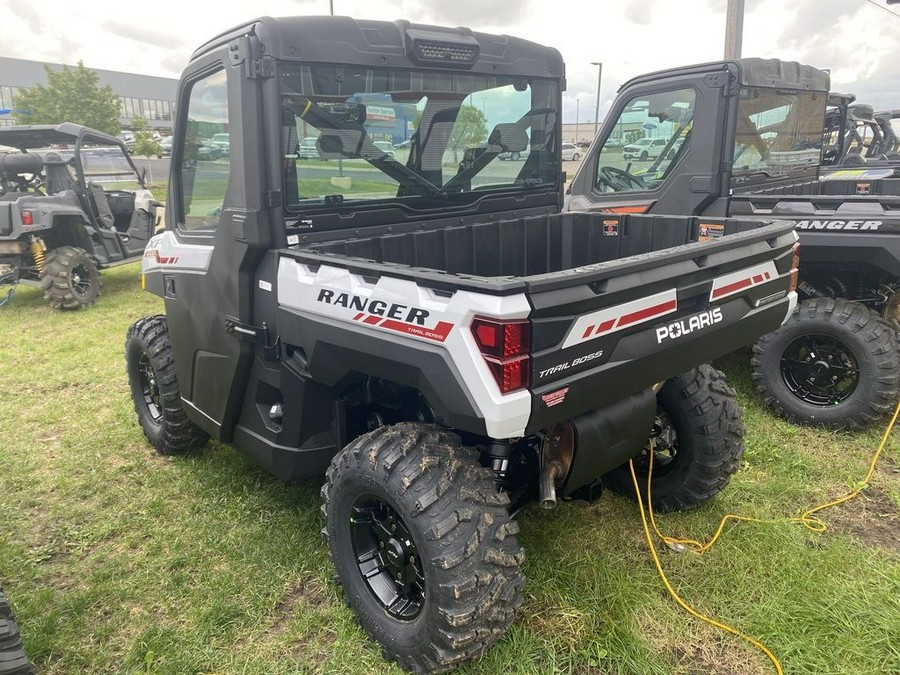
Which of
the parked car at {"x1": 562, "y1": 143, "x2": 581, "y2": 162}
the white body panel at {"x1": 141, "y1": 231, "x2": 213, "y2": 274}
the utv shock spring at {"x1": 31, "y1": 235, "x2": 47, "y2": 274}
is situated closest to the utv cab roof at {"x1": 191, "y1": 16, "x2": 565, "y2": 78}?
the white body panel at {"x1": 141, "y1": 231, "x2": 213, "y2": 274}

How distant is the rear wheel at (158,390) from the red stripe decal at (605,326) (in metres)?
2.60

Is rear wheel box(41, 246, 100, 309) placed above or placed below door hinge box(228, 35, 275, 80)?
below

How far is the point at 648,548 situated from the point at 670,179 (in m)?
2.97

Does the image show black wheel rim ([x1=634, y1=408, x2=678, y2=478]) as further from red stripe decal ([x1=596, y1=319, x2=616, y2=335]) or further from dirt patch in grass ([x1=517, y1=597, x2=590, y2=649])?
red stripe decal ([x1=596, y1=319, x2=616, y2=335])

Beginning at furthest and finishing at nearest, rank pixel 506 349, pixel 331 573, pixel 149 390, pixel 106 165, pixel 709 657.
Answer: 1. pixel 106 165
2. pixel 149 390
3. pixel 331 573
4. pixel 709 657
5. pixel 506 349

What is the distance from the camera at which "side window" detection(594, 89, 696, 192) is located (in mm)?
4883

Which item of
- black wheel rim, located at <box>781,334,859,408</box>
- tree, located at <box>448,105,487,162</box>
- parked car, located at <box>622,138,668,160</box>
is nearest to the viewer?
tree, located at <box>448,105,487,162</box>

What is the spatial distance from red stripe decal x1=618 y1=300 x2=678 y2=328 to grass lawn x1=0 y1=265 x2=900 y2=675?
120 cm

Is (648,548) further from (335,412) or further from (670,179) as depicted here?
(670,179)

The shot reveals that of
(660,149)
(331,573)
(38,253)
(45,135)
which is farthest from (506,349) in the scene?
(45,135)

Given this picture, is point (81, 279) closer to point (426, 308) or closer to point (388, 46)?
point (388, 46)

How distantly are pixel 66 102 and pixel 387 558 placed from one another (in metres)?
29.4

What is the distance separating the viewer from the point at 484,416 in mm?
1936

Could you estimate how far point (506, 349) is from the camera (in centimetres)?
189
